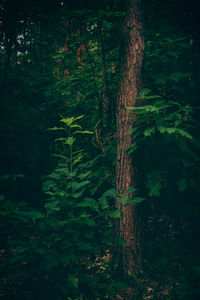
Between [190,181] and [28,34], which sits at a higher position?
[28,34]

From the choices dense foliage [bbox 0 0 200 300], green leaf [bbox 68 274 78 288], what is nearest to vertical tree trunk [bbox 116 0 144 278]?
dense foliage [bbox 0 0 200 300]

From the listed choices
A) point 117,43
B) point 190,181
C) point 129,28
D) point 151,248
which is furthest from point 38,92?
point 151,248

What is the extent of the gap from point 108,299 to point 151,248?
1167 mm

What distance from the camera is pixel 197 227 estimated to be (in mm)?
3457

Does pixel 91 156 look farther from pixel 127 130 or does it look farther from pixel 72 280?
pixel 72 280

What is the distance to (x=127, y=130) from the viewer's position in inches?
133

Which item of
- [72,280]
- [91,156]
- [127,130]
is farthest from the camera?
[91,156]

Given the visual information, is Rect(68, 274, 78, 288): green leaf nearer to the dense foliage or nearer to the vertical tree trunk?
the dense foliage

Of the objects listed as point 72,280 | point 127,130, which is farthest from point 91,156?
point 72,280

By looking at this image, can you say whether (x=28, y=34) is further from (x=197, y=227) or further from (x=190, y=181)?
(x=197, y=227)

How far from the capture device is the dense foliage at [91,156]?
2.12 meters

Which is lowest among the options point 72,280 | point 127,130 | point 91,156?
point 72,280

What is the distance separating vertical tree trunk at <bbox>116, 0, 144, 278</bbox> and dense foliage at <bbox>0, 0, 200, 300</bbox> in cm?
16

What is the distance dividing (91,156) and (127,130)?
3.57 ft
